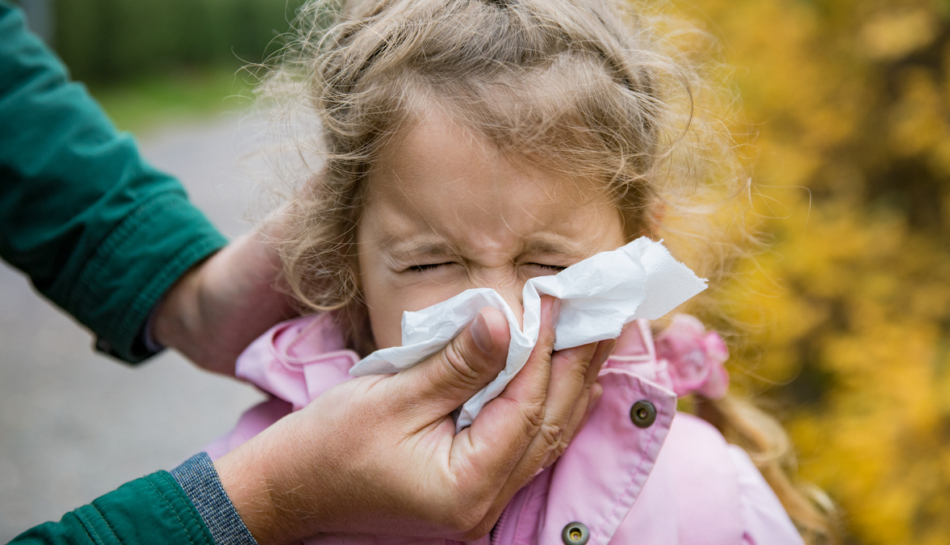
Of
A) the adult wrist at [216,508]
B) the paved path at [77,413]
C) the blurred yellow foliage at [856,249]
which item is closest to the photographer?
the adult wrist at [216,508]

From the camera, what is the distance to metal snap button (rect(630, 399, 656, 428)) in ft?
5.17

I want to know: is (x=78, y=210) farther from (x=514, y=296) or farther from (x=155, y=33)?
(x=155, y=33)

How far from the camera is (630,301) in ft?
4.49

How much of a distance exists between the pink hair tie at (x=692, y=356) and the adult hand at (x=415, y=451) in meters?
0.48

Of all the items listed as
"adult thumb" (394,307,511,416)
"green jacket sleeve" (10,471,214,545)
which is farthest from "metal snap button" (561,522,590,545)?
"green jacket sleeve" (10,471,214,545)

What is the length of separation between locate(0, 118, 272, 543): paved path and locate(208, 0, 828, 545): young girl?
1573 mm

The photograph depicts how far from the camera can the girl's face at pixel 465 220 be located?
142 cm

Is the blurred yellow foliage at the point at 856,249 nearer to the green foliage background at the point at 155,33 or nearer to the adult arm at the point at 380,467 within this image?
the adult arm at the point at 380,467

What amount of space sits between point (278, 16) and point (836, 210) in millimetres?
19048

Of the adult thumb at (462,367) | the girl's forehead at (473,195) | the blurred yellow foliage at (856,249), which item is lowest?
the blurred yellow foliage at (856,249)

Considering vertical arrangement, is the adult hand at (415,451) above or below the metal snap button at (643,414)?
above

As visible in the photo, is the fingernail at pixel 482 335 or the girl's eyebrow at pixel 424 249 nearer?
the fingernail at pixel 482 335

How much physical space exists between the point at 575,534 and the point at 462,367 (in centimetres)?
46

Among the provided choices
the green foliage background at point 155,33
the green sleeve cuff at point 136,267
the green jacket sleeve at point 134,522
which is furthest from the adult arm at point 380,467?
the green foliage background at point 155,33
